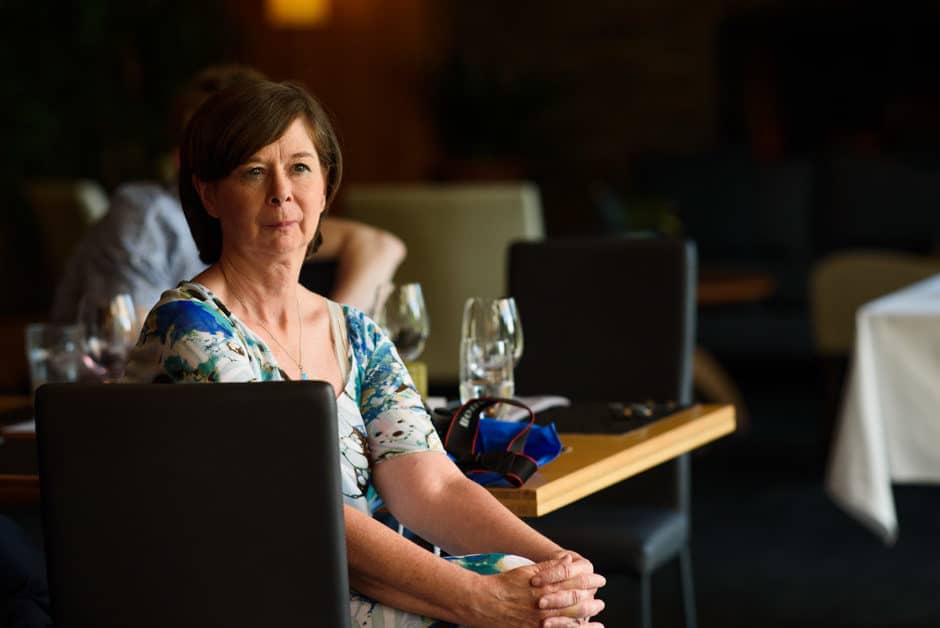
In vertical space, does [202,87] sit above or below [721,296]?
above

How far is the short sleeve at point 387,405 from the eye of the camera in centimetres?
188

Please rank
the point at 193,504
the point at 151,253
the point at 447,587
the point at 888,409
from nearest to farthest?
the point at 193,504 → the point at 447,587 → the point at 151,253 → the point at 888,409

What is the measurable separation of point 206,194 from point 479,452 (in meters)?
0.52

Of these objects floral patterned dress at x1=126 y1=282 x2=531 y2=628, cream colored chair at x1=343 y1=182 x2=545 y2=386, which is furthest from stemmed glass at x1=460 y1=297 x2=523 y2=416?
cream colored chair at x1=343 y1=182 x2=545 y2=386

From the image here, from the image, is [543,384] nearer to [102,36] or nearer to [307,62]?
Result: [102,36]

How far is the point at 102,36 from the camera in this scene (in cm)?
666

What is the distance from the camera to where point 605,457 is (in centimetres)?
209

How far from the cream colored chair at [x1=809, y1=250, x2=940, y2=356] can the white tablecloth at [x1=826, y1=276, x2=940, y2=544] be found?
5.59 ft

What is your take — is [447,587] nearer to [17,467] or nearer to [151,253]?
[17,467]

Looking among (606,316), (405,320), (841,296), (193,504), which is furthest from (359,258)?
(841,296)

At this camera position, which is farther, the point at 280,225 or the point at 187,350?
the point at 280,225

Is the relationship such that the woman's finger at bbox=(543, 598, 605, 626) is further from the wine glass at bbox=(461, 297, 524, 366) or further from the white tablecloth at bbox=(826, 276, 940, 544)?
the white tablecloth at bbox=(826, 276, 940, 544)

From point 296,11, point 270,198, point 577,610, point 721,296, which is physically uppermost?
point 296,11

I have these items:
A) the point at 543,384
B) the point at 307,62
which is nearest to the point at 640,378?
the point at 543,384
